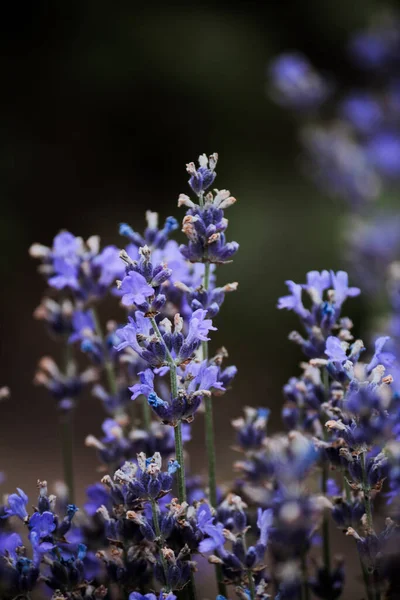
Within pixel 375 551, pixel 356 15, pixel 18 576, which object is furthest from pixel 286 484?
pixel 356 15

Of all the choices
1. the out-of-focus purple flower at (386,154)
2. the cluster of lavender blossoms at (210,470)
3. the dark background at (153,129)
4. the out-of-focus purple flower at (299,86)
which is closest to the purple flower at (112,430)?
the cluster of lavender blossoms at (210,470)

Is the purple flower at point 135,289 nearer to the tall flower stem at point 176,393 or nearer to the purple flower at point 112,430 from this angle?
the tall flower stem at point 176,393

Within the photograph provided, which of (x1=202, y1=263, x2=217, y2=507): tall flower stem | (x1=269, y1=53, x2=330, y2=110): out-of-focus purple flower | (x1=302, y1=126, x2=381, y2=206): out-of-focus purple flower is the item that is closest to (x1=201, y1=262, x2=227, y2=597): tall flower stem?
(x1=202, y1=263, x2=217, y2=507): tall flower stem

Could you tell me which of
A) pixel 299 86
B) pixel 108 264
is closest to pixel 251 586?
pixel 108 264

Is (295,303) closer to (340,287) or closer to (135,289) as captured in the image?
(340,287)

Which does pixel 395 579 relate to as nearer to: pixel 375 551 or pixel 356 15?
pixel 375 551
